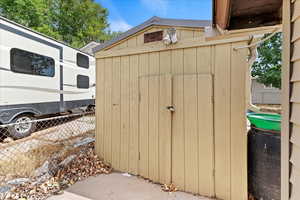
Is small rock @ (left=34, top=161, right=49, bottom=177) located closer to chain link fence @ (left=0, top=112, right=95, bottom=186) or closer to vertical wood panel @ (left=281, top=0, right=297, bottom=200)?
chain link fence @ (left=0, top=112, right=95, bottom=186)

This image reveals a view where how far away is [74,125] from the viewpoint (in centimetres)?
587

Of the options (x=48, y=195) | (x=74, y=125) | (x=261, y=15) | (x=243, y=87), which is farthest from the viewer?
(x=74, y=125)

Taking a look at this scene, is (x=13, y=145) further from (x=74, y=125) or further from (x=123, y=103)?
(x=123, y=103)

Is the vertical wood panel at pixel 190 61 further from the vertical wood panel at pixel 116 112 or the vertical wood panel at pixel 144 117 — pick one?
the vertical wood panel at pixel 116 112

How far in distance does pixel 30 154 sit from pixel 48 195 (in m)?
1.34

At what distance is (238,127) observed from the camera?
2252 mm

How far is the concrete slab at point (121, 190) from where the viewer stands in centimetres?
242

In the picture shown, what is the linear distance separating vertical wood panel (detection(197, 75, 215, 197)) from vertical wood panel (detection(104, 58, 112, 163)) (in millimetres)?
1606

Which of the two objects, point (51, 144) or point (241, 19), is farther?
point (51, 144)

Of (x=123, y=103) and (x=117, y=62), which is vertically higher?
(x=117, y=62)

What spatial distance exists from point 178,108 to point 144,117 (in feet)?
1.97

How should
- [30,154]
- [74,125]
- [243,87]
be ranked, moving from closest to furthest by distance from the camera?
[243,87]
[30,154]
[74,125]

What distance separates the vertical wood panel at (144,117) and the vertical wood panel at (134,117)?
0.08 m

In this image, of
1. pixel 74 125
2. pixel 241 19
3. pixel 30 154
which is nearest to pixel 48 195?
pixel 30 154
